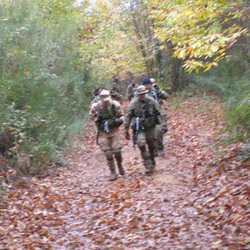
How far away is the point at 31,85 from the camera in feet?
38.7

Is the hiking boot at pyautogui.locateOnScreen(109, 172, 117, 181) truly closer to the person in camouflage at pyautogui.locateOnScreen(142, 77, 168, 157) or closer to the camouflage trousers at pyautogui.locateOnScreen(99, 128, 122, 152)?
the camouflage trousers at pyautogui.locateOnScreen(99, 128, 122, 152)

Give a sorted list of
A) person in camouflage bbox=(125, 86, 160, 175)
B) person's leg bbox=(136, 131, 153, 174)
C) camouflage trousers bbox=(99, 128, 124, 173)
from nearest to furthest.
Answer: person in camouflage bbox=(125, 86, 160, 175) → person's leg bbox=(136, 131, 153, 174) → camouflage trousers bbox=(99, 128, 124, 173)

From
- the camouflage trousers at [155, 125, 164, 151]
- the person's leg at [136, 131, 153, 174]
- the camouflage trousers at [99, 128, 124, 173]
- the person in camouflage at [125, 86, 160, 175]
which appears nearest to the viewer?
the person in camouflage at [125, 86, 160, 175]

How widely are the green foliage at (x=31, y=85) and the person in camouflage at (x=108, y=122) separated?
2.14 metres

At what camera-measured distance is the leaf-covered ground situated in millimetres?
5973

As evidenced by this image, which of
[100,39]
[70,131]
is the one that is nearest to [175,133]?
[70,131]

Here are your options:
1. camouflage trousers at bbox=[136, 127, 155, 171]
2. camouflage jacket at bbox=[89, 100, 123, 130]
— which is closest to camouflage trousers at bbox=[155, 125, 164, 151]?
camouflage trousers at bbox=[136, 127, 155, 171]

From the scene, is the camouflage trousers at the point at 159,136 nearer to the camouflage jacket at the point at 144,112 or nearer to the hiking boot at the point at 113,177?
the camouflage jacket at the point at 144,112

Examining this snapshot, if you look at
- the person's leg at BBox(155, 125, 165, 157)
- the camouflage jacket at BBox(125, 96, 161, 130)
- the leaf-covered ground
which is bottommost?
the leaf-covered ground

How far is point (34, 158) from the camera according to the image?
10.9 metres

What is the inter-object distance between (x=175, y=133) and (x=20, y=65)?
21.1 ft

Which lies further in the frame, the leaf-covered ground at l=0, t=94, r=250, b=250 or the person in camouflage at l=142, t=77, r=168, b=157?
the person in camouflage at l=142, t=77, r=168, b=157

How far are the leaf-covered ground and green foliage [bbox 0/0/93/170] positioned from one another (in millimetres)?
1332

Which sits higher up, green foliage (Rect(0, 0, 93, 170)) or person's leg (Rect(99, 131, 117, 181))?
green foliage (Rect(0, 0, 93, 170))
